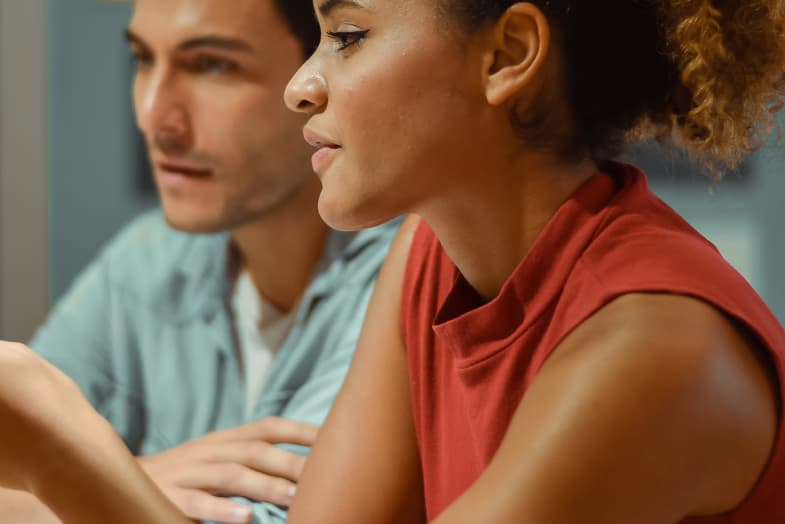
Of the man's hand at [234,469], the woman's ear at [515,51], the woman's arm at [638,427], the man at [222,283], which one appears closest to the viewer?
the woman's arm at [638,427]

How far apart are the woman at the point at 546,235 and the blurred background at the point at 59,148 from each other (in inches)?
42.2

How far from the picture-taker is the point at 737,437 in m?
0.61

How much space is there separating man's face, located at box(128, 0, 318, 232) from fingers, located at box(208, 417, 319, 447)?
0.79ft

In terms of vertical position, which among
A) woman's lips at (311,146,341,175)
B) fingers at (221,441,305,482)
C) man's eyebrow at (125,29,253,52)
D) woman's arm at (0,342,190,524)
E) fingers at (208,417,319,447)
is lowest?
fingers at (221,441,305,482)

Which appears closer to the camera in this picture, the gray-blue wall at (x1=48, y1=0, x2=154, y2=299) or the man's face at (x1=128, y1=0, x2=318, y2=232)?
the man's face at (x1=128, y1=0, x2=318, y2=232)

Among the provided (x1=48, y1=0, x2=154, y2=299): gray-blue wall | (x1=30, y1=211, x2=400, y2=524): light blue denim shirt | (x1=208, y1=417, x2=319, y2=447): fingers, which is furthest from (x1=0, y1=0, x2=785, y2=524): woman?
(x1=48, y1=0, x2=154, y2=299): gray-blue wall

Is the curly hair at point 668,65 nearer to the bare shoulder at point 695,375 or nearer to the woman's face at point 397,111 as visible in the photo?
the woman's face at point 397,111

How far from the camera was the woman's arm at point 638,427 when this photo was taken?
23.2 inches

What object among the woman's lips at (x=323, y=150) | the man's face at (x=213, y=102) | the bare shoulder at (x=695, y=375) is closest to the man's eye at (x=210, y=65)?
the man's face at (x=213, y=102)

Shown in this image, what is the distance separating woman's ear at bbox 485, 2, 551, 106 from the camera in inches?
27.4

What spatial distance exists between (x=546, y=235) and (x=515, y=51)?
0.11 meters

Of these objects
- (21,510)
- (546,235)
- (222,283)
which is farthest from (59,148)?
(546,235)

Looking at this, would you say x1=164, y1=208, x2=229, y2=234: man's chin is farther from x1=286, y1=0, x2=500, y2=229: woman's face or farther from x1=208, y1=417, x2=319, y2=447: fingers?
x1=286, y1=0, x2=500, y2=229: woman's face

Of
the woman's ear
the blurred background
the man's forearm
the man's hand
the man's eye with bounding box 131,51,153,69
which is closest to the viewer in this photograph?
the woman's ear
